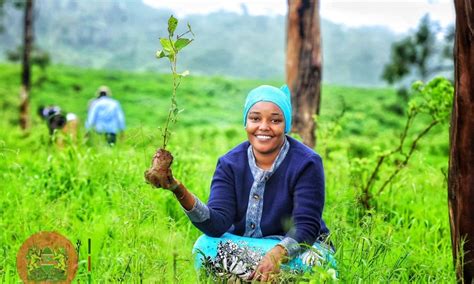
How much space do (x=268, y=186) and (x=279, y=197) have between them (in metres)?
0.08

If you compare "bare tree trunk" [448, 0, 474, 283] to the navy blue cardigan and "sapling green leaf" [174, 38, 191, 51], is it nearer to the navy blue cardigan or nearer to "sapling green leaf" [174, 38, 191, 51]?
the navy blue cardigan

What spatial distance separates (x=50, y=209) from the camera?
435cm

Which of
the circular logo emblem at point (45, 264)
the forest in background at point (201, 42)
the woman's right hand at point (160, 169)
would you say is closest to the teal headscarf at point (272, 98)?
the woman's right hand at point (160, 169)

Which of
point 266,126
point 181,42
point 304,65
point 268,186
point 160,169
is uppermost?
point 304,65

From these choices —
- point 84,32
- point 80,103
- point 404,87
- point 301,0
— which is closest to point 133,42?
point 84,32

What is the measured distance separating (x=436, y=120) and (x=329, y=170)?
1092mm

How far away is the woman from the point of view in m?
3.25

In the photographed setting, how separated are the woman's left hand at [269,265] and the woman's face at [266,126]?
544mm

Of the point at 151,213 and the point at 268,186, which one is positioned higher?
the point at 268,186

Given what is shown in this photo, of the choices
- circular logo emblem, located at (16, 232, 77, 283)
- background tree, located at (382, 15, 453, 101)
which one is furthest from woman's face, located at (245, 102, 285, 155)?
background tree, located at (382, 15, 453, 101)

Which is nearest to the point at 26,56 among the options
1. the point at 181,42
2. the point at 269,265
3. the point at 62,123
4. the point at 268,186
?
the point at 62,123

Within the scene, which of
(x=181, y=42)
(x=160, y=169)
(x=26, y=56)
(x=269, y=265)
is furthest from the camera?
(x=26, y=56)

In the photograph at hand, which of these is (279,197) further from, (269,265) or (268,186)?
(269,265)

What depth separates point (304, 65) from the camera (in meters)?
7.13
